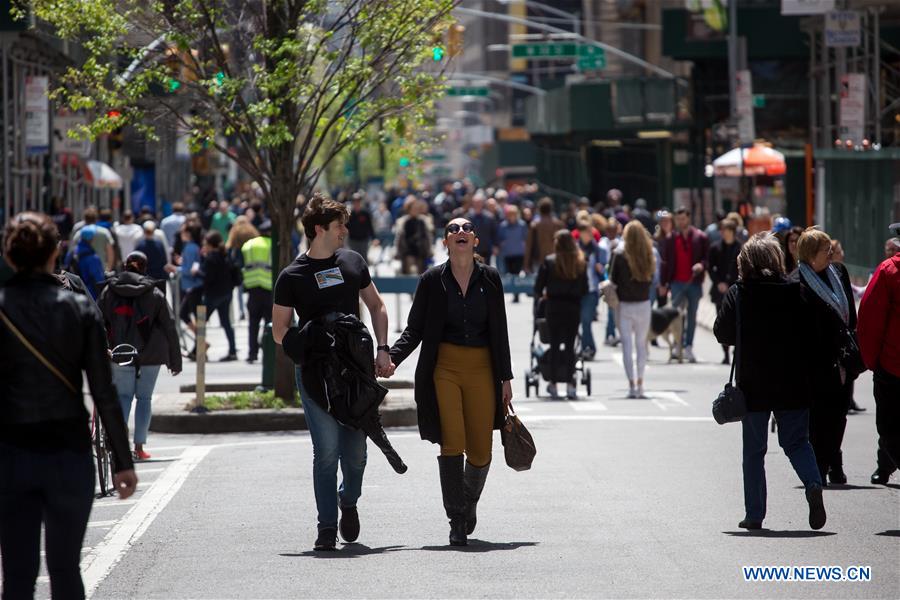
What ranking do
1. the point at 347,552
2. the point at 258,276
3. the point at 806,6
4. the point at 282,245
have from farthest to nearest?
1. the point at 806,6
2. the point at 258,276
3. the point at 282,245
4. the point at 347,552

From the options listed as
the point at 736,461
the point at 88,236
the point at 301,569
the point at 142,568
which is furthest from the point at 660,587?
the point at 88,236

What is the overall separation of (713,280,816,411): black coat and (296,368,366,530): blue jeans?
2.21m

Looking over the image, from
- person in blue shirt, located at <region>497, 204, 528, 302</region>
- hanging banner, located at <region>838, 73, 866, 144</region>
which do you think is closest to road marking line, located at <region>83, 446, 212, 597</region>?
hanging banner, located at <region>838, 73, 866, 144</region>

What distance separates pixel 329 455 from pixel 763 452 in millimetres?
2461

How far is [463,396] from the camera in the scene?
9.59 metres

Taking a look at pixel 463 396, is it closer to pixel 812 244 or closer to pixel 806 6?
pixel 812 244

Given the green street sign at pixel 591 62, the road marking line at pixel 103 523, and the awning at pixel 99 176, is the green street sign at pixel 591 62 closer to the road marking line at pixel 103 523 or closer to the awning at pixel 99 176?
the awning at pixel 99 176

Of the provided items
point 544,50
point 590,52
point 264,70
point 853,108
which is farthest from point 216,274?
point 590,52

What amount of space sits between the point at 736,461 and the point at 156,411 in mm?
5657

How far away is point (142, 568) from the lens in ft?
29.5

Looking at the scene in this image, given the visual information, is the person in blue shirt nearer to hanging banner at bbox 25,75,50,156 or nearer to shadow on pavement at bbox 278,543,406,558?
hanging banner at bbox 25,75,50,156

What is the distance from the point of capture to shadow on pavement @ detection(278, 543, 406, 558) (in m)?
9.26

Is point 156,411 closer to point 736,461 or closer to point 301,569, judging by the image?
point 736,461

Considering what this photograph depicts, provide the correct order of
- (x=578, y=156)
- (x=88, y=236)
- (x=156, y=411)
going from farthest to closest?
(x=578, y=156), (x=88, y=236), (x=156, y=411)
